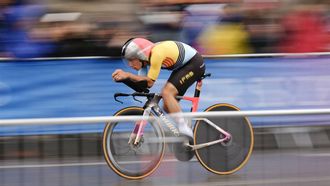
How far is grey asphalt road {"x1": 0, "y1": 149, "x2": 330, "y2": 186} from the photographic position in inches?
238

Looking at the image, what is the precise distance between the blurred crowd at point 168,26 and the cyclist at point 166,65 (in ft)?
7.73

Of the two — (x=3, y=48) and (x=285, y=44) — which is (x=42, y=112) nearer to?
(x=3, y=48)

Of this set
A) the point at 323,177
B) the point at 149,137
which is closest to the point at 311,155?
the point at 323,177

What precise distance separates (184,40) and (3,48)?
225 centimetres

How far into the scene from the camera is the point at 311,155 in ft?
20.8

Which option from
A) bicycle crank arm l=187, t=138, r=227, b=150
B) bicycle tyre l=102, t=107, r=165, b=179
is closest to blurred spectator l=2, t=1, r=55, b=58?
bicycle tyre l=102, t=107, r=165, b=179

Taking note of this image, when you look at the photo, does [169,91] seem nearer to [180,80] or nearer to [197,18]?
[180,80]

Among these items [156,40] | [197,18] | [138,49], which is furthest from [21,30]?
[138,49]

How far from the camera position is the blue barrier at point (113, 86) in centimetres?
1071

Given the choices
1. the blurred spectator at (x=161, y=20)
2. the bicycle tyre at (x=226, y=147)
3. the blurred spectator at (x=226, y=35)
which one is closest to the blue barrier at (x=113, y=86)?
the blurred spectator at (x=226, y=35)

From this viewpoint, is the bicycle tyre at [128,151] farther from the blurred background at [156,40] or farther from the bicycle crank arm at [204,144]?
the blurred background at [156,40]

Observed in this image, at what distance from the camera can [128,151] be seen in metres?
6.78

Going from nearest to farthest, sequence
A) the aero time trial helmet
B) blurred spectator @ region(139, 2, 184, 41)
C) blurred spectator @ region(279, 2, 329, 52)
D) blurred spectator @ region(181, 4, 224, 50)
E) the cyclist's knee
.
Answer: the cyclist's knee < the aero time trial helmet < blurred spectator @ region(139, 2, 184, 41) < blurred spectator @ region(181, 4, 224, 50) < blurred spectator @ region(279, 2, 329, 52)

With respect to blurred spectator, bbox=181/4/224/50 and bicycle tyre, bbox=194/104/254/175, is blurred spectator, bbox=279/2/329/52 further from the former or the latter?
bicycle tyre, bbox=194/104/254/175
